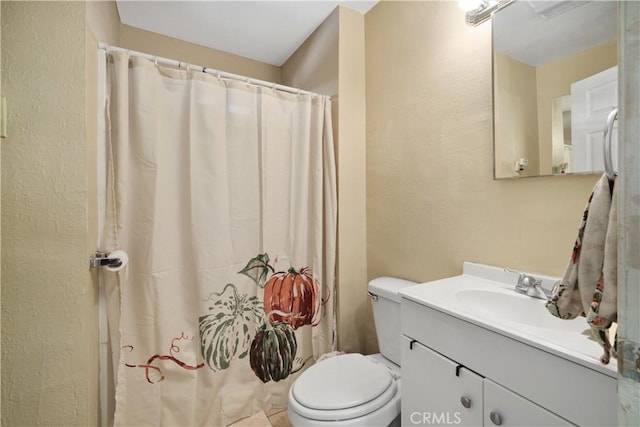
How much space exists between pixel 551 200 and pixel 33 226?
1.79 meters

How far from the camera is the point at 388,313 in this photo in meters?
1.45

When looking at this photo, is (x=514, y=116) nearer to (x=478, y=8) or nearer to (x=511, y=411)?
(x=478, y=8)

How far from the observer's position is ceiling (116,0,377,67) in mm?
1749

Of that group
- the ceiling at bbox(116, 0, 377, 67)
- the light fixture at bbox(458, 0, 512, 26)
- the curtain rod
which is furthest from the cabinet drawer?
the ceiling at bbox(116, 0, 377, 67)

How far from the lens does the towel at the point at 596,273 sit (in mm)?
469

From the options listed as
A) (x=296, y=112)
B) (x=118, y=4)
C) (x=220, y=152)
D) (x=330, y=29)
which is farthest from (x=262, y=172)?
(x=118, y=4)

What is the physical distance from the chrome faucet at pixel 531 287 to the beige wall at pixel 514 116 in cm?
39

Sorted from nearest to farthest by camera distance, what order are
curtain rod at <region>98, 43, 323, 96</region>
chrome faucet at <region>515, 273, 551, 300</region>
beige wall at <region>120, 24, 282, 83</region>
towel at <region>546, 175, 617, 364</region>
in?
towel at <region>546, 175, 617, 364</region> → chrome faucet at <region>515, 273, 551, 300</region> → curtain rod at <region>98, 43, 323, 96</region> → beige wall at <region>120, 24, 282, 83</region>

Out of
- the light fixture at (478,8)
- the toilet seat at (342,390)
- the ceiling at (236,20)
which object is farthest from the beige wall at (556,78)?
the ceiling at (236,20)

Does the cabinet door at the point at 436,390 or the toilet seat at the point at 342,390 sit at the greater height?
the cabinet door at the point at 436,390

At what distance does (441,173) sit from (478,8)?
694mm

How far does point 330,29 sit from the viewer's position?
→ 5.98ft

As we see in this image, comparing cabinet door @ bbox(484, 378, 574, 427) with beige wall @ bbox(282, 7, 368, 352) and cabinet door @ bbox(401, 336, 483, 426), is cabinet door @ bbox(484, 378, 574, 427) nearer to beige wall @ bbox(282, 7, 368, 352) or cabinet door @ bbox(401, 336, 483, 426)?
cabinet door @ bbox(401, 336, 483, 426)

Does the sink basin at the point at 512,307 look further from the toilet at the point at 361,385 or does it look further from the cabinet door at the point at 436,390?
the toilet at the point at 361,385
